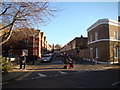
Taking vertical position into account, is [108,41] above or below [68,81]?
above

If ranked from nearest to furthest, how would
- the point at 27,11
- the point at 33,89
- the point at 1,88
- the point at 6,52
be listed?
the point at 33,89 < the point at 1,88 < the point at 27,11 < the point at 6,52

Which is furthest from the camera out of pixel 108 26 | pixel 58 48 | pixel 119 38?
pixel 58 48

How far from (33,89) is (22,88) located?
0.74 m

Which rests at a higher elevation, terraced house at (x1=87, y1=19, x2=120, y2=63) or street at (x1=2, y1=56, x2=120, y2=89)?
terraced house at (x1=87, y1=19, x2=120, y2=63)

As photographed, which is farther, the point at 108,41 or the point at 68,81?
the point at 108,41

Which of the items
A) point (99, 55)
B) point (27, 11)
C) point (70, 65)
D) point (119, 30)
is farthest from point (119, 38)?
point (27, 11)

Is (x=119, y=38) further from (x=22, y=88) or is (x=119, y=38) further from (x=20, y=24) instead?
(x=22, y=88)

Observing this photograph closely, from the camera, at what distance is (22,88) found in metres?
6.90

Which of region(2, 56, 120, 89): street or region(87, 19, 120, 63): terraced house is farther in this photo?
region(87, 19, 120, 63): terraced house

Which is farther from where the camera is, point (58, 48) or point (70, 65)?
point (58, 48)

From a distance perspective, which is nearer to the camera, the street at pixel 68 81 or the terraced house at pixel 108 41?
the street at pixel 68 81

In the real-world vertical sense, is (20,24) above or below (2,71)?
above

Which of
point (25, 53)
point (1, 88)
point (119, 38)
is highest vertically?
point (119, 38)

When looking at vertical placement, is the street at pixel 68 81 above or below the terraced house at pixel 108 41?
below
